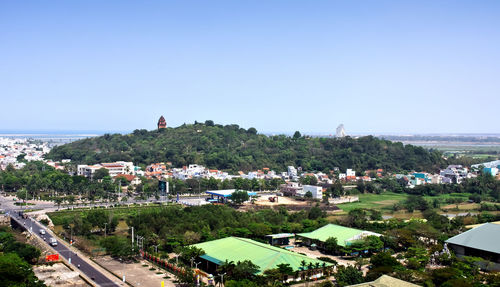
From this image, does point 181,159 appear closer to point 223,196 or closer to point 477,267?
point 223,196

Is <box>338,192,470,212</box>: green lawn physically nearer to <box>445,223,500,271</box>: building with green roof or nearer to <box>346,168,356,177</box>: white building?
<box>346,168,356,177</box>: white building

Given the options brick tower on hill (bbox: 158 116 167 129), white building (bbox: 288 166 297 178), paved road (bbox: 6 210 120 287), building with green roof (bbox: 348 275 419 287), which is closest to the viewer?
building with green roof (bbox: 348 275 419 287)

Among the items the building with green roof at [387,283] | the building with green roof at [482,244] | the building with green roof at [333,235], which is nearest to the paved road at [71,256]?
the building with green roof at [387,283]

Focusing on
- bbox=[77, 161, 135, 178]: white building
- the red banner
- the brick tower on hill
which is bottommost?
the red banner

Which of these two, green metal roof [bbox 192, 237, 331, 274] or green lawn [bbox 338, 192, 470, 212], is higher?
green metal roof [bbox 192, 237, 331, 274]

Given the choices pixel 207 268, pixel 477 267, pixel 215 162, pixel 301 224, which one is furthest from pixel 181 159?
pixel 477 267

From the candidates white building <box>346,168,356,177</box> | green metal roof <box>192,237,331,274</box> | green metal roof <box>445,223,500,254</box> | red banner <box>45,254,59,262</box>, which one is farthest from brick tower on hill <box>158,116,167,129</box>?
green metal roof <box>445,223,500,254</box>

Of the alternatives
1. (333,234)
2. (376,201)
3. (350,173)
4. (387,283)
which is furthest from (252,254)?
(350,173)
